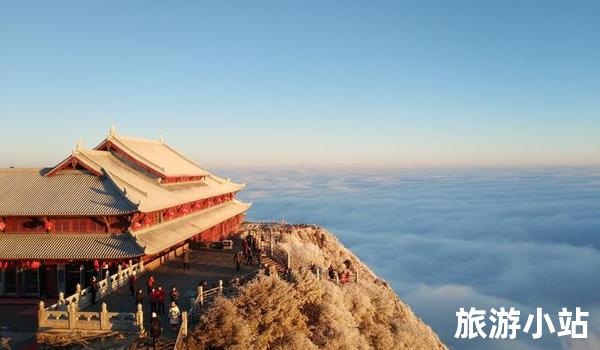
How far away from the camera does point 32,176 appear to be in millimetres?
33719

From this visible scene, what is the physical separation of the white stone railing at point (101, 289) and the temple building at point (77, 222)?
0.76 metres

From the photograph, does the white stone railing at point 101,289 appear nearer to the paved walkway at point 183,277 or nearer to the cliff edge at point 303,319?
the paved walkway at point 183,277

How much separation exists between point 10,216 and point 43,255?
150 inches

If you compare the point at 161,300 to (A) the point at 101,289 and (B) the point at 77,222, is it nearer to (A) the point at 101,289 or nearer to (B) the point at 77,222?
(A) the point at 101,289

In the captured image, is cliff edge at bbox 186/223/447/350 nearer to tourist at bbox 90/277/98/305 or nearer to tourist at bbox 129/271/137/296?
tourist at bbox 129/271/137/296

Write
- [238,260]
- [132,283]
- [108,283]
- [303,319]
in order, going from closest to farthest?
1. [303,319]
2. [132,283]
3. [108,283]
4. [238,260]

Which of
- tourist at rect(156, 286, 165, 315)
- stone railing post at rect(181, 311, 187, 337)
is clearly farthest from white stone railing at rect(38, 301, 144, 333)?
stone railing post at rect(181, 311, 187, 337)

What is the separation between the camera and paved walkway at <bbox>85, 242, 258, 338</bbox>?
23153 millimetres

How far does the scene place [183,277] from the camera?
29438 millimetres

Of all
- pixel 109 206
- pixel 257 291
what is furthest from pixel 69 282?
pixel 257 291

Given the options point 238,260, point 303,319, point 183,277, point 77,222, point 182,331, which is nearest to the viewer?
point 182,331

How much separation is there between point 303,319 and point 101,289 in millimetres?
9942

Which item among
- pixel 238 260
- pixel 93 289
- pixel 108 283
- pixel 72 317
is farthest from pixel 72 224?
pixel 72 317

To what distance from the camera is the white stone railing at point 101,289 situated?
21875mm
